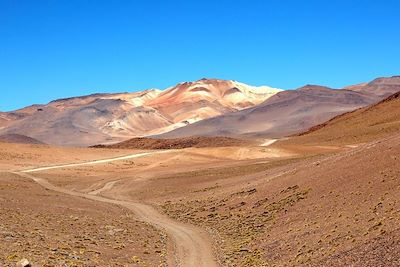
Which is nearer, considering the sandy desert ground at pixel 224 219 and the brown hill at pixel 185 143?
the sandy desert ground at pixel 224 219

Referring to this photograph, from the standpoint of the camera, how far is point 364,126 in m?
98.2

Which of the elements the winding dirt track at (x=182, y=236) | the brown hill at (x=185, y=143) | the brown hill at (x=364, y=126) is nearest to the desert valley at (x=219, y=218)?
the winding dirt track at (x=182, y=236)

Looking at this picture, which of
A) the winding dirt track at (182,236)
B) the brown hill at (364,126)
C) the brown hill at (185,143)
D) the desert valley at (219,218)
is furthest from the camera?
the brown hill at (185,143)

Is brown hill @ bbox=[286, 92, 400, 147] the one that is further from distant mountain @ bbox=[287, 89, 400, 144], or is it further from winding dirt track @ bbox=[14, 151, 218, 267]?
winding dirt track @ bbox=[14, 151, 218, 267]

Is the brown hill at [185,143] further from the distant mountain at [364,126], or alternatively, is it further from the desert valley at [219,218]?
the desert valley at [219,218]

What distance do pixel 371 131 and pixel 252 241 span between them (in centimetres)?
6603

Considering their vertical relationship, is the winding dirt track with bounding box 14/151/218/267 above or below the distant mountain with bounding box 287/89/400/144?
below

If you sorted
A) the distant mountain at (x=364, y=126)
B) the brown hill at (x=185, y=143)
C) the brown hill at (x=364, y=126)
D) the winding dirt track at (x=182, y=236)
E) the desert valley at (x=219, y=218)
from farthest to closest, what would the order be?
the brown hill at (x=185, y=143)
the brown hill at (x=364, y=126)
the distant mountain at (x=364, y=126)
the winding dirt track at (x=182, y=236)
the desert valley at (x=219, y=218)

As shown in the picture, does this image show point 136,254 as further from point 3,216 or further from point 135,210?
point 135,210

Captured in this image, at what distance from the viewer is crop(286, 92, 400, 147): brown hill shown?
269 ft

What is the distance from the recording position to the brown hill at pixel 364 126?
82062 mm

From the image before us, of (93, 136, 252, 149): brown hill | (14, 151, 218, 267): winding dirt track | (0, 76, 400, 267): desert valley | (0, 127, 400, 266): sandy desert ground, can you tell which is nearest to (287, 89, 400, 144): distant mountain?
(93, 136, 252, 149): brown hill

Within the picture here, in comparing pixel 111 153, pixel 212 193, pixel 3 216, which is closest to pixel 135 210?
pixel 212 193

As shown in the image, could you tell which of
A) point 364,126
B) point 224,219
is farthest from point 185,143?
point 224,219
